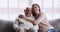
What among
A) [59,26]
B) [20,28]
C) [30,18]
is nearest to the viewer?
[20,28]

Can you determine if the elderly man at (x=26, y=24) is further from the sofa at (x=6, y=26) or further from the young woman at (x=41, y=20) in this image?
the sofa at (x=6, y=26)

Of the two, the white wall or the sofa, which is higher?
the white wall

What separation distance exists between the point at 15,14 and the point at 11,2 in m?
0.27

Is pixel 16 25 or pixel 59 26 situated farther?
pixel 59 26

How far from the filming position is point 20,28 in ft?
7.66

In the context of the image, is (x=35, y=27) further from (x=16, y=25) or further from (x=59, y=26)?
(x=59, y=26)

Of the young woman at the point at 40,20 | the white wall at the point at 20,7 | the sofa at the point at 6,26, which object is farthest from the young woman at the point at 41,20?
the sofa at the point at 6,26

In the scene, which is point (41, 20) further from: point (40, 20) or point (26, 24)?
point (26, 24)

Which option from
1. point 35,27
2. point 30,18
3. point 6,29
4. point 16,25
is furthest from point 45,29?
point 6,29

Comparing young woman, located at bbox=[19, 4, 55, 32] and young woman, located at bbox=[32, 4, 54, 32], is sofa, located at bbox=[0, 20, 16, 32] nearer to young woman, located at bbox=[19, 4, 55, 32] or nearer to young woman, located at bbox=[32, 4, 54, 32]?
young woman, located at bbox=[19, 4, 55, 32]

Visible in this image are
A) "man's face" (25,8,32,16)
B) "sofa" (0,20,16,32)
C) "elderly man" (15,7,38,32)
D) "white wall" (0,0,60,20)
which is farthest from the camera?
"white wall" (0,0,60,20)

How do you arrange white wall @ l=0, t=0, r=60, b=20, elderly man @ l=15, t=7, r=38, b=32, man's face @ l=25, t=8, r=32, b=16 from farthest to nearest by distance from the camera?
1. white wall @ l=0, t=0, r=60, b=20
2. man's face @ l=25, t=8, r=32, b=16
3. elderly man @ l=15, t=7, r=38, b=32

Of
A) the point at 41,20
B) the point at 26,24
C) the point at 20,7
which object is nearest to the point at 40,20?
the point at 41,20

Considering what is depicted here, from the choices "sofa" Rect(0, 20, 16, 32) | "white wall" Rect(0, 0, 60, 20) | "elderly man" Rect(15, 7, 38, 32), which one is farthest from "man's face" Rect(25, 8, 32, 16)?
"sofa" Rect(0, 20, 16, 32)
